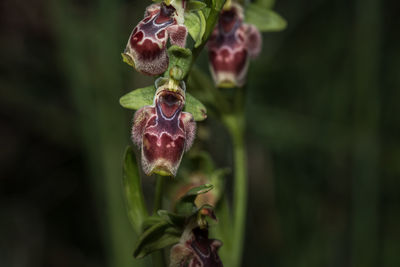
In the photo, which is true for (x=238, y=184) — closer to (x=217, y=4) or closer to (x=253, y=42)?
(x=253, y=42)

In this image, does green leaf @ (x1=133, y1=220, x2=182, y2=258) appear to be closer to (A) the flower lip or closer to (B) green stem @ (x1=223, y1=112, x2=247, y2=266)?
(A) the flower lip

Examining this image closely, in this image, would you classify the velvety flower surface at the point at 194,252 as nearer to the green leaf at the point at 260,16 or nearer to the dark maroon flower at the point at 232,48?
the dark maroon flower at the point at 232,48

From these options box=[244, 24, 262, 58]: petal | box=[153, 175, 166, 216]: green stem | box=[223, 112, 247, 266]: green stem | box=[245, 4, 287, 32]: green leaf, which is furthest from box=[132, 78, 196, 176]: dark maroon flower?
box=[223, 112, 247, 266]: green stem

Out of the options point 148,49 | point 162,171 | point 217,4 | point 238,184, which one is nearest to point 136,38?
point 148,49

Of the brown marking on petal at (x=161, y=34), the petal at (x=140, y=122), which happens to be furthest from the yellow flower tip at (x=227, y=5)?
the petal at (x=140, y=122)

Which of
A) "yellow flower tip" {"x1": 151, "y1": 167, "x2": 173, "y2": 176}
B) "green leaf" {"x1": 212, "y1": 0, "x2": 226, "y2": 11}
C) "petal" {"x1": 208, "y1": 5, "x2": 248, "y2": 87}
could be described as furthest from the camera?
"petal" {"x1": 208, "y1": 5, "x2": 248, "y2": 87}

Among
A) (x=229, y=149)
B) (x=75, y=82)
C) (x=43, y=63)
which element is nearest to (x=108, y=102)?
(x=75, y=82)
